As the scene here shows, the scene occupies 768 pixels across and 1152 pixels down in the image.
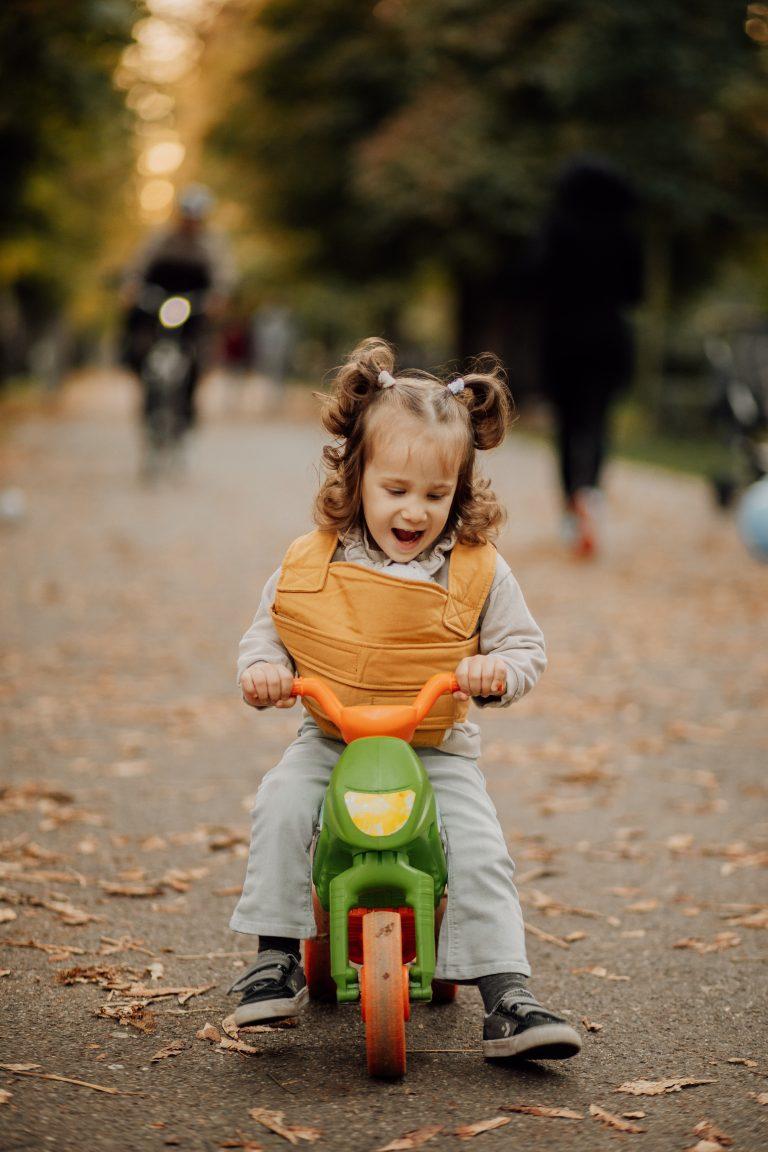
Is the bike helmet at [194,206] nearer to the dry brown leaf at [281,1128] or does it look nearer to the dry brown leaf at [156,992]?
the dry brown leaf at [156,992]

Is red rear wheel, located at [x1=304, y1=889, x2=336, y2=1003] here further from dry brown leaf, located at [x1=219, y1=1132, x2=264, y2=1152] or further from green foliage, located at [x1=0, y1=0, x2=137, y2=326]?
green foliage, located at [x1=0, y1=0, x2=137, y2=326]

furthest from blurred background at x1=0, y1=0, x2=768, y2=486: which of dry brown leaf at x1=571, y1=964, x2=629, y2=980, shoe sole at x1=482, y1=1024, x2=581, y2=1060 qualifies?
shoe sole at x1=482, y1=1024, x2=581, y2=1060

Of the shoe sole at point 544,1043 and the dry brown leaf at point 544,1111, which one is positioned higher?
the shoe sole at point 544,1043

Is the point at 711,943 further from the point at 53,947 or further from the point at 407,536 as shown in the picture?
the point at 53,947

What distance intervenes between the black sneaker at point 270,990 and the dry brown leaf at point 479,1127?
0.48m

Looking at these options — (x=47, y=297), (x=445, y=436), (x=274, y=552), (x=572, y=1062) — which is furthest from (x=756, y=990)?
(x=47, y=297)

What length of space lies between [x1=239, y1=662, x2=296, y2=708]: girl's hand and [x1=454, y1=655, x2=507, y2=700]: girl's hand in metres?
0.36

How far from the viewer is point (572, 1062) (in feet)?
10.0

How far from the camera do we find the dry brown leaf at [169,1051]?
299 cm

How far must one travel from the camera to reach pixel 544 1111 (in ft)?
9.20

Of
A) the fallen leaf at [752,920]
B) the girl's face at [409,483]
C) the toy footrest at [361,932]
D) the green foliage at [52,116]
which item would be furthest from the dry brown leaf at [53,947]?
the green foliage at [52,116]

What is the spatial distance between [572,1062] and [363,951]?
555mm

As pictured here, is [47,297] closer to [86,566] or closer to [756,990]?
[86,566]

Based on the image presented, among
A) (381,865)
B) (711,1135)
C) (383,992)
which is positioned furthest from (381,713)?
(711,1135)
